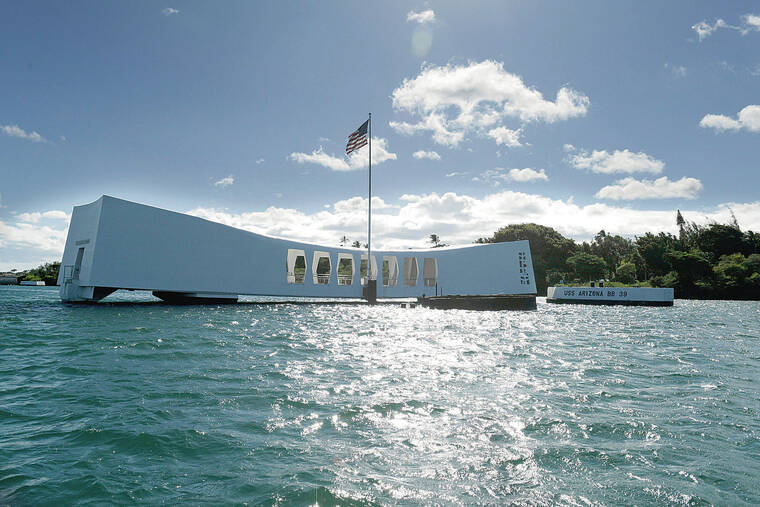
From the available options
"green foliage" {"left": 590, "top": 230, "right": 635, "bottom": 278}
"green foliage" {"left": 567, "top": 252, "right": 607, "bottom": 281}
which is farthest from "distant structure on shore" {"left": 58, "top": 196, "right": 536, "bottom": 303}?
"green foliage" {"left": 590, "top": 230, "right": 635, "bottom": 278}

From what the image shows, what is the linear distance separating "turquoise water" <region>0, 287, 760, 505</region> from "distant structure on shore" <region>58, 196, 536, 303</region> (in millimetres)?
14950

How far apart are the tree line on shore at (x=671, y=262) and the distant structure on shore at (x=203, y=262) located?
31.5 m

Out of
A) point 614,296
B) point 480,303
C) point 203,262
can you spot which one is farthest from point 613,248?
point 203,262

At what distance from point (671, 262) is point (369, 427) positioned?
215ft

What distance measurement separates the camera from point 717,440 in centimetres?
452

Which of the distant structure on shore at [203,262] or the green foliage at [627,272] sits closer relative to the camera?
the distant structure on shore at [203,262]

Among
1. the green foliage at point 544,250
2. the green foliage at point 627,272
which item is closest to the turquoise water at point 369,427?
the green foliage at point 544,250

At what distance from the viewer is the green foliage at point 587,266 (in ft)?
200

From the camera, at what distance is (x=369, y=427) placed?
4691mm

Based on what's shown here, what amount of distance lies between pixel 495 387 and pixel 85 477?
5.04 m

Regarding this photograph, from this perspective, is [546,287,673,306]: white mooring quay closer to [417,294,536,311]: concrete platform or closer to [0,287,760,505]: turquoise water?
[417,294,536,311]: concrete platform

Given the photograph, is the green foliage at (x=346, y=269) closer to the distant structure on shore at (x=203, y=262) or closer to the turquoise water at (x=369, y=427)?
the distant structure on shore at (x=203, y=262)

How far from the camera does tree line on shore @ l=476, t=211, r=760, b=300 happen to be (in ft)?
176

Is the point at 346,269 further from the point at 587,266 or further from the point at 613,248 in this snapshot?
the point at 613,248
